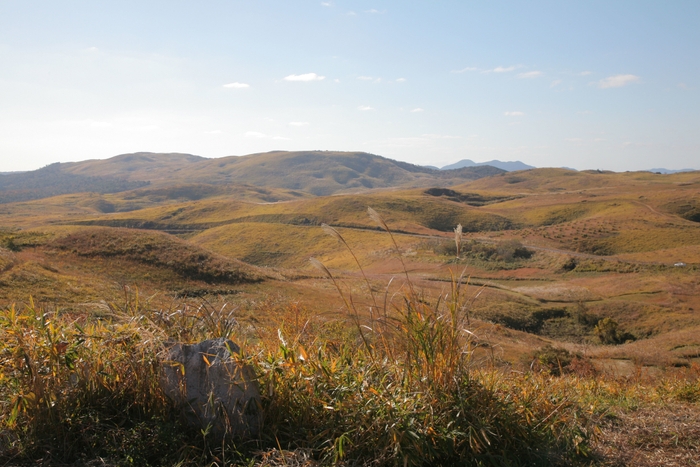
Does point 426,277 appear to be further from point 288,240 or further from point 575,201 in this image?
point 575,201

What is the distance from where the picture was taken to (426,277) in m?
49.0

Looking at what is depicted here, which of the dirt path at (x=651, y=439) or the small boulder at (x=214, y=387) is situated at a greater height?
the small boulder at (x=214, y=387)

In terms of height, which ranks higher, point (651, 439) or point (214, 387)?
point (214, 387)

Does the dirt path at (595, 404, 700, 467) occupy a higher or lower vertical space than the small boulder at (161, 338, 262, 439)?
lower

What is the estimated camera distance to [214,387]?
14.0 feet

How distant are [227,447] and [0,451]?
1.83m

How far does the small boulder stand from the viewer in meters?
4.14

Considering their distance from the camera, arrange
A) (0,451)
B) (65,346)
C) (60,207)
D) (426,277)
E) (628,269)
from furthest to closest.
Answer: (60,207) < (628,269) < (426,277) < (65,346) < (0,451)

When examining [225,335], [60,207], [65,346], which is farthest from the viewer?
[60,207]

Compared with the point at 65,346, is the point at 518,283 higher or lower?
lower

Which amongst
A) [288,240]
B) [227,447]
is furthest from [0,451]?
[288,240]

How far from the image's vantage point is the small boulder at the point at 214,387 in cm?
414

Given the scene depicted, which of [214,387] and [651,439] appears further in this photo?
[651,439]

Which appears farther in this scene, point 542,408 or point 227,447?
point 542,408
